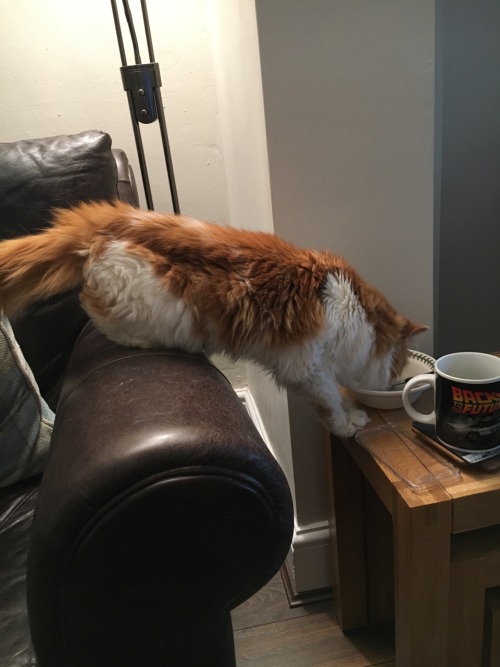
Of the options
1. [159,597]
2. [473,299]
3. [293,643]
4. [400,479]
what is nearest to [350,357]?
[400,479]

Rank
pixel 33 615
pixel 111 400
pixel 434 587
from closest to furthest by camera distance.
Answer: pixel 33 615 < pixel 111 400 < pixel 434 587

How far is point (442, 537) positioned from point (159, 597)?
40 centimetres

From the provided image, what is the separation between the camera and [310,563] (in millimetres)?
1217

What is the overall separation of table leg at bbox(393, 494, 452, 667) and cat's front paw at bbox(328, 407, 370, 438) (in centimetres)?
17

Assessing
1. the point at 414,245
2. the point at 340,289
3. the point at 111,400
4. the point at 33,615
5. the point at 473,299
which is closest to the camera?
the point at 33,615

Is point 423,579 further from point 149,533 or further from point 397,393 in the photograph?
point 149,533

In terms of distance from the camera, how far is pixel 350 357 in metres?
0.92

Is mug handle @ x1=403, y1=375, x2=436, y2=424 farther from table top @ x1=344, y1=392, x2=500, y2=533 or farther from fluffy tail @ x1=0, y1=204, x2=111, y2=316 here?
fluffy tail @ x1=0, y1=204, x2=111, y2=316

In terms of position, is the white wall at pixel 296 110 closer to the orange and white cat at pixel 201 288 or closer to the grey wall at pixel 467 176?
the orange and white cat at pixel 201 288

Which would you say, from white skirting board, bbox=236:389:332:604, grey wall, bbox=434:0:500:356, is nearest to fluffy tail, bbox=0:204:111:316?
white skirting board, bbox=236:389:332:604

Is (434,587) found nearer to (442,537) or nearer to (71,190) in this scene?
(442,537)

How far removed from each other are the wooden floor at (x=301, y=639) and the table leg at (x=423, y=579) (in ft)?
1.04

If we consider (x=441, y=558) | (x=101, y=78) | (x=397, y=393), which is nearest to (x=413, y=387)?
(x=397, y=393)

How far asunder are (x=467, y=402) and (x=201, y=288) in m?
0.40
